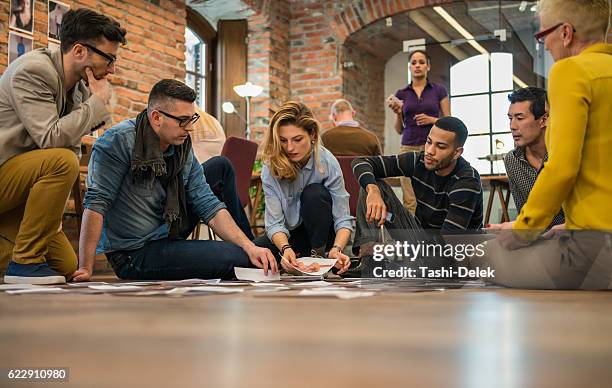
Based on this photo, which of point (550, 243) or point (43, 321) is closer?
point (43, 321)

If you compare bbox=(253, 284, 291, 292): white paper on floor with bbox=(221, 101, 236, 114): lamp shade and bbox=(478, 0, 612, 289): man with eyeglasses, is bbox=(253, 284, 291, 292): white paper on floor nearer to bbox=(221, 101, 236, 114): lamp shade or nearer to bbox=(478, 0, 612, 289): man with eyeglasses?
bbox=(478, 0, 612, 289): man with eyeglasses

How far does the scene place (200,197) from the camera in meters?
2.57

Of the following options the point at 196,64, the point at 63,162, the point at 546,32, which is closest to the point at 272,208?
the point at 63,162

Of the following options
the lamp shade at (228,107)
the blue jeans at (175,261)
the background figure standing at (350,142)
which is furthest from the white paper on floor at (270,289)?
the lamp shade at (228,107)

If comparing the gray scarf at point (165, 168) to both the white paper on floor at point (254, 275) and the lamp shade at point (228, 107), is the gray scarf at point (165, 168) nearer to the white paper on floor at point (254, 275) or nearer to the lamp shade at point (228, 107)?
the white paper on floor at point (254, 275)

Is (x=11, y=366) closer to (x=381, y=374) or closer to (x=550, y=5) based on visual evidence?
(x=381, y=374)

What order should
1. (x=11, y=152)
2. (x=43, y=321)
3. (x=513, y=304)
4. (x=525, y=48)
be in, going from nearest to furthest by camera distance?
(x=43, y=321) → (x=513, y=304) → (x=11, y=152) → (x=525, y=48)

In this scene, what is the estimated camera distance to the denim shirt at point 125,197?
2.30 metres

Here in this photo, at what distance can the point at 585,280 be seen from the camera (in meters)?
1.73

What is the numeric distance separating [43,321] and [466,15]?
23.1ft

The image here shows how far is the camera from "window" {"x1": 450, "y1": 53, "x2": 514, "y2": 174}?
24.4ft

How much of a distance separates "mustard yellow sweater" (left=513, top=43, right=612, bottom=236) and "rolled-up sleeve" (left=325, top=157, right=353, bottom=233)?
39.1 inches

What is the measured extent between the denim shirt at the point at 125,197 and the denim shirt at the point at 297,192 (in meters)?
0.22

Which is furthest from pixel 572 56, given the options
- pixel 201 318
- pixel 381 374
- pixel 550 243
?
pixel 381 374
